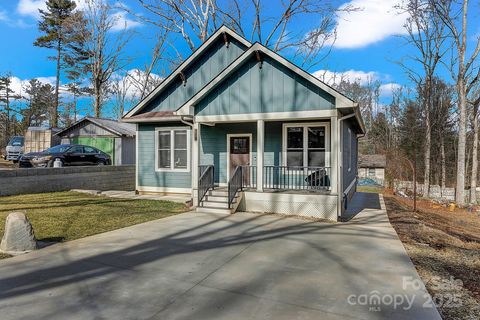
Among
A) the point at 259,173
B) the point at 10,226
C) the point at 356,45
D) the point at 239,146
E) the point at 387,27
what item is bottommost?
the point at 10,226

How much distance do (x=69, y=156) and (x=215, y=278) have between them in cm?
1372

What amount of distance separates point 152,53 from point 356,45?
16946 mm

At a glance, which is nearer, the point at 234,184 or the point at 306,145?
the point at 234,184

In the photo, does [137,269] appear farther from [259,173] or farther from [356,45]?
[356,45]

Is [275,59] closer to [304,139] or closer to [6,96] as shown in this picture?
[304,139]

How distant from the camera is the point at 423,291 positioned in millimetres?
3826

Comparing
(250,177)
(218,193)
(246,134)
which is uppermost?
(246,134)

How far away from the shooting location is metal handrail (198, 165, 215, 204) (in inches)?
371

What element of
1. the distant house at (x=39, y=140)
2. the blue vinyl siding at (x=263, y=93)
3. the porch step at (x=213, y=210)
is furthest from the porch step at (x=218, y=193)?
the distant house at (x=39, y=140)

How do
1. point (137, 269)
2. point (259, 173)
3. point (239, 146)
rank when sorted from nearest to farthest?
1. point (137, 269)
2. point (259, 173)
3. point (239, 146)

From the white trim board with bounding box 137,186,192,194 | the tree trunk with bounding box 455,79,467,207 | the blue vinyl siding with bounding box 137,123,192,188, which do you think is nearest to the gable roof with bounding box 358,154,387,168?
the tree trunk with bounding box 455,79,467,207

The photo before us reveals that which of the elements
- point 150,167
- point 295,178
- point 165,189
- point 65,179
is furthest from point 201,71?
point 65,179

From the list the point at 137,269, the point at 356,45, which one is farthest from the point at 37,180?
the point at 356,45

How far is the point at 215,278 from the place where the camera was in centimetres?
415
